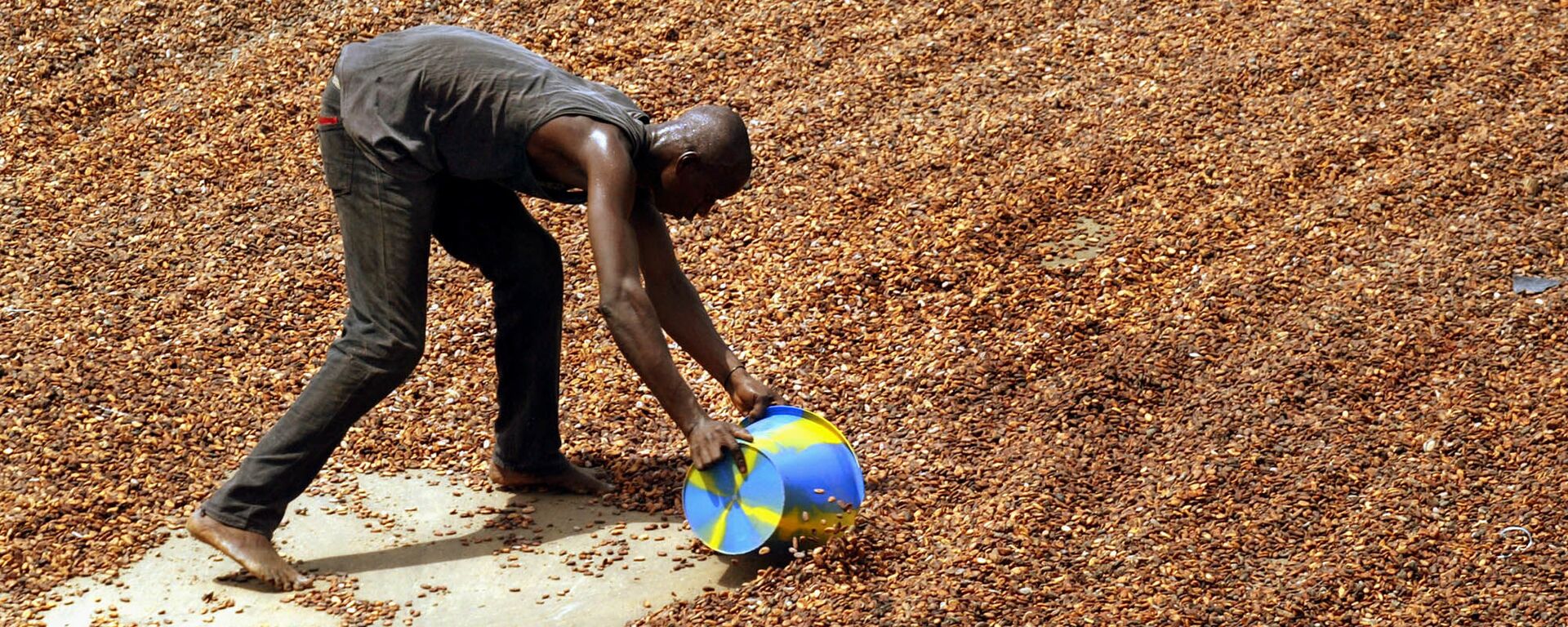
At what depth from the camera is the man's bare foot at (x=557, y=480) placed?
4488 mm

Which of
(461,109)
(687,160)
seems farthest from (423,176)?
(687,160)

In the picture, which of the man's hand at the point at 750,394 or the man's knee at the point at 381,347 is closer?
the man's knee at the point at 381,347

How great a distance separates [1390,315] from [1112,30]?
2.44 m

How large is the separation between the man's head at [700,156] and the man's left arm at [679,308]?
225 millimetres

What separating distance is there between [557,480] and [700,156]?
1186 mm

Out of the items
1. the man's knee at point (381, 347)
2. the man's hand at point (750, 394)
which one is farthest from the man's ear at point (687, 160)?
the man's knee at point (381, 347)

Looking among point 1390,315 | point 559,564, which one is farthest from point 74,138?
point 1390,315

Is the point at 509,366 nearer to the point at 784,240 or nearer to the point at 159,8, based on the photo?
the point at 784,240

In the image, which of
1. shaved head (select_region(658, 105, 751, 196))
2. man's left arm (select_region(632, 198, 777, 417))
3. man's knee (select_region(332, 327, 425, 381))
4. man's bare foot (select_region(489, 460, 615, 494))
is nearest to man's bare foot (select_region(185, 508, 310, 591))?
man's knee (select_region(332, 327, 425, 381))

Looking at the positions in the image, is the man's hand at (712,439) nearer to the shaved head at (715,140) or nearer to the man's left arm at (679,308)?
the man's left arm at (679,308)

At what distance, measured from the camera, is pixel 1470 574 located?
3.76 metres

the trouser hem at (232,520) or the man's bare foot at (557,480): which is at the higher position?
the trouser hem at (232,520)

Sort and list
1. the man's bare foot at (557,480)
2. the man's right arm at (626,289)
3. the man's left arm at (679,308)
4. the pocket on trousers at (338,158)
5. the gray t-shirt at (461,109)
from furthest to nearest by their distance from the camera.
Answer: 1. the man's bare foot at (557,480)
2. the man's left arm at (679,308)
3. the pocket on trousers at (338,158)
4. the gray t-shirt at (461,109)
5. the man's right arm at (626,289)

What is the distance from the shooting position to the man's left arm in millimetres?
4105
